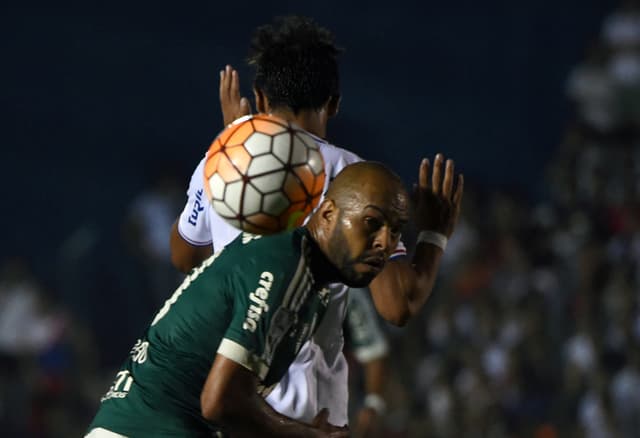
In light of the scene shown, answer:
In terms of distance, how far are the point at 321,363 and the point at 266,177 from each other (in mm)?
836

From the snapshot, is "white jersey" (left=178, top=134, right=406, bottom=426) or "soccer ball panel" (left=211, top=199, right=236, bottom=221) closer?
"soccer ball panel" (left=211, top=199, right=236, bottom=221)

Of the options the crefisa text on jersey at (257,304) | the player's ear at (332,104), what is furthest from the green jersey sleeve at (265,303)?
the player's ear at (332,104)

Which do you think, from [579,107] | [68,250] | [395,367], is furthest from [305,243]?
[68,250]

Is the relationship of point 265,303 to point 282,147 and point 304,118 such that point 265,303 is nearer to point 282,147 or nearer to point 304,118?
point 282,147

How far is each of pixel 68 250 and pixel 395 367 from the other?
448cm

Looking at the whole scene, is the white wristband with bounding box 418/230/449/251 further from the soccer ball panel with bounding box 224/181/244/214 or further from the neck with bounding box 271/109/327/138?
the soccer ball panel with bounding box 224/181/244/214

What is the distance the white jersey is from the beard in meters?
0.45

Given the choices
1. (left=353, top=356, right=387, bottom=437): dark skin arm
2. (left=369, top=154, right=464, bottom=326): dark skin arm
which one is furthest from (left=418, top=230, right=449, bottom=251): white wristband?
(left=353, top=356, right=387, bottom=437): dark skin arm

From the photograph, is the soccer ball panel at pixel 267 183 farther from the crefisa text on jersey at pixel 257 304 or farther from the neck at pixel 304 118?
the neck at pixel 304 118

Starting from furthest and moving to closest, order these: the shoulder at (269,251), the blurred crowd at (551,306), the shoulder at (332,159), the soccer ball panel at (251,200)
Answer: the blurred crowd at (551,306)
the shoulder at (332,159)
the soccer ball panel at (251,200)
the shoulder at (269,251)

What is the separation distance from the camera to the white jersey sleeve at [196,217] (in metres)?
4.28

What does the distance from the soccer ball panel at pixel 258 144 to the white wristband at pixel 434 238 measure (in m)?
0.85

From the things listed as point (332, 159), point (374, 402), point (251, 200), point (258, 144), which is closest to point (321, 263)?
A: point (251, 200)

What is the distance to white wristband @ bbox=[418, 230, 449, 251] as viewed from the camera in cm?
417
